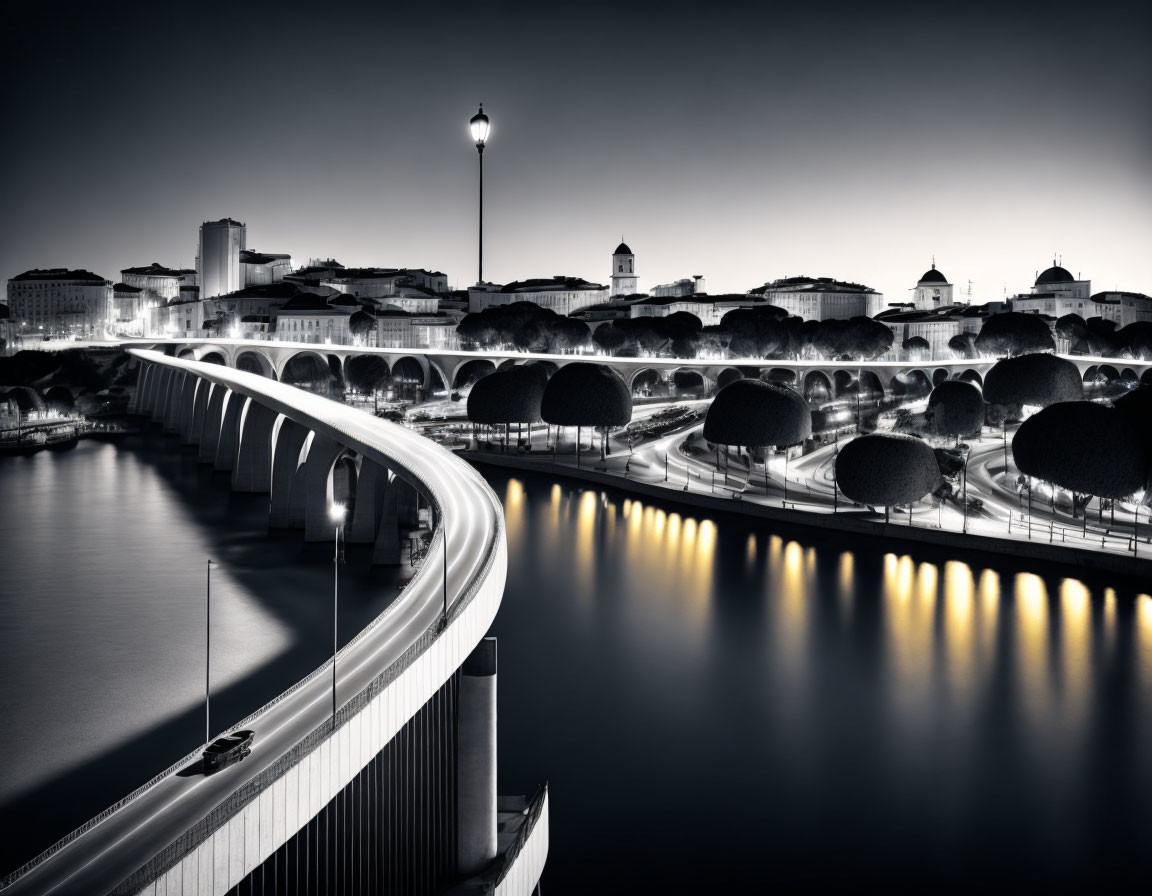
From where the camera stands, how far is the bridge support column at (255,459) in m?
51.4

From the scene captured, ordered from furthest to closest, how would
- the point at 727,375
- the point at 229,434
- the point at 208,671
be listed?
the point at 727,375 → the point at 229,434 → the point at 208,671

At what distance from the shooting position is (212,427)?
63.0 meters

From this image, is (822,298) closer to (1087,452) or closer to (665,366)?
(665,366)

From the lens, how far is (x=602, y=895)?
1622 cm

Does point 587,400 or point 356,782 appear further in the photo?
point 587,400

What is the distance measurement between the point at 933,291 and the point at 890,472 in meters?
143

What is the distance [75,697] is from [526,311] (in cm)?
9281

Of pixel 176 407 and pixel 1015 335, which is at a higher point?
pixel 1015 335

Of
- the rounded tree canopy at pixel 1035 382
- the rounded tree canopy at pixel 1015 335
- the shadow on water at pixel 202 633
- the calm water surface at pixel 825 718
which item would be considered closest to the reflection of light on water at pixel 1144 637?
the calm water surface at pixel 825 718

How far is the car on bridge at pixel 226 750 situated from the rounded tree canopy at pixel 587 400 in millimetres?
46908

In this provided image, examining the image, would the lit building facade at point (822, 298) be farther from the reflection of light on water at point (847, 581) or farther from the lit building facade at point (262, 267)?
the reflection of light on water at point (847, 581)

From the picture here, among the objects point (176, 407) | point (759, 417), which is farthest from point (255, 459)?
point (176, 407)

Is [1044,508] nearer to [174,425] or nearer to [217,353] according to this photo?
[174,425]

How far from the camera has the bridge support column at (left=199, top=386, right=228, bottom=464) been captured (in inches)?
2472
